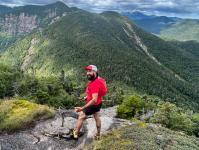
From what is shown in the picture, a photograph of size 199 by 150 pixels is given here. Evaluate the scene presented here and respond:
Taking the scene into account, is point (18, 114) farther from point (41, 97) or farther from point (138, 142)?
point (41, 97)

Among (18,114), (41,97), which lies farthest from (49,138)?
(41,97)

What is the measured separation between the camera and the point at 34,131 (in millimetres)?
10391

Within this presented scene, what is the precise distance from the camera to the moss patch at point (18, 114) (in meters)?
9.88

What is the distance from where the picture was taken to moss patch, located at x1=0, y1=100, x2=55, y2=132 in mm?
9875

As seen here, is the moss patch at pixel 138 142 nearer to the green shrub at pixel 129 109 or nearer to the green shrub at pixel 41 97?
the green shrub at pixel 41 97

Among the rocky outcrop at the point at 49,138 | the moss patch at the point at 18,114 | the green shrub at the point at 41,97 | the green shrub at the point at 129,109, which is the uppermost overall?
the moss patch at the point at 18,114

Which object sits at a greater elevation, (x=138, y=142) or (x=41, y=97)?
(x=138, y=142)

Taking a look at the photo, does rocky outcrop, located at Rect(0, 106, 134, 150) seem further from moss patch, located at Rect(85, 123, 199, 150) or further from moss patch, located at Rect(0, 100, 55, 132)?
moss patch, located at Rect(85, 123, 199, 150)

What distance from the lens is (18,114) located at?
36.4 feet

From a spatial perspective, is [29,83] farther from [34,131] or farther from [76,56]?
[76,56]

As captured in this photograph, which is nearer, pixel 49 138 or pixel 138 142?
pixel 138 142

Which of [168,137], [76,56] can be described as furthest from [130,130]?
[76,56]

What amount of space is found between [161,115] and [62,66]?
157 m

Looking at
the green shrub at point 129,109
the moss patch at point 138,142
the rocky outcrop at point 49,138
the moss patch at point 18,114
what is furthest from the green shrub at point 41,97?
the moss patch at point 138,142
